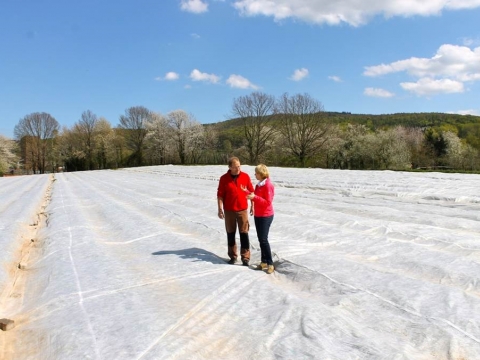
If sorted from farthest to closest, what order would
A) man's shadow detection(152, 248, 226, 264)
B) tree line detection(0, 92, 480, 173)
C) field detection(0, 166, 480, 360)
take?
tree line detection(0, 92, 480, 173), man's shadow detection(152, 248, 226, 264), field detection(0, 166, 480, 360)

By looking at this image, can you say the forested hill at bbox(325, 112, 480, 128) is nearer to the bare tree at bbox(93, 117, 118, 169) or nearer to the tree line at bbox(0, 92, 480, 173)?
the tree line at bbox(0, 92, 480, 173)

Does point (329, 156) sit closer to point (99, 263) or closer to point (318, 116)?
point (318, 116)

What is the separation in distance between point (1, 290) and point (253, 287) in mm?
3550

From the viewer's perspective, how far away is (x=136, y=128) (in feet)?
219

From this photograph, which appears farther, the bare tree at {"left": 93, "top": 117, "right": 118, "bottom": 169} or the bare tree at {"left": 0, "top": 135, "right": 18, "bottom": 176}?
the bare tree at {"left": 93, "top": 117, "right": 118, "bottom": 169}

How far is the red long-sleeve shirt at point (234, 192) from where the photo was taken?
5297 mm

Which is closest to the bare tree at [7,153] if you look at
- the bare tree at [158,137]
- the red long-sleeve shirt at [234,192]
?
the bare tree at [158,137]

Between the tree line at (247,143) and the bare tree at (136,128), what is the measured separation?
188 mm

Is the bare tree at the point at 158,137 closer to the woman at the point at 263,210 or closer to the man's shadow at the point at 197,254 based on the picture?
the man's shadow at the point at 197,254

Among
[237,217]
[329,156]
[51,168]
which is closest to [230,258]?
[237,217]

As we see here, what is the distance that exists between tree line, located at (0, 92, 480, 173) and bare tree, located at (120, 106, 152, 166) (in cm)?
19

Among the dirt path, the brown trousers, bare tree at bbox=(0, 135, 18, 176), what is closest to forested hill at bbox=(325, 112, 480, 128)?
bare tree at bbox=(0, 135, 18, 176)

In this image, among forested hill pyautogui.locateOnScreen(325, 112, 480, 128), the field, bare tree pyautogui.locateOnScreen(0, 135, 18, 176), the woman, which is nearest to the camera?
the field

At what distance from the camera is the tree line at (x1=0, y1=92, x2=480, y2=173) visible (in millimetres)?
44094
